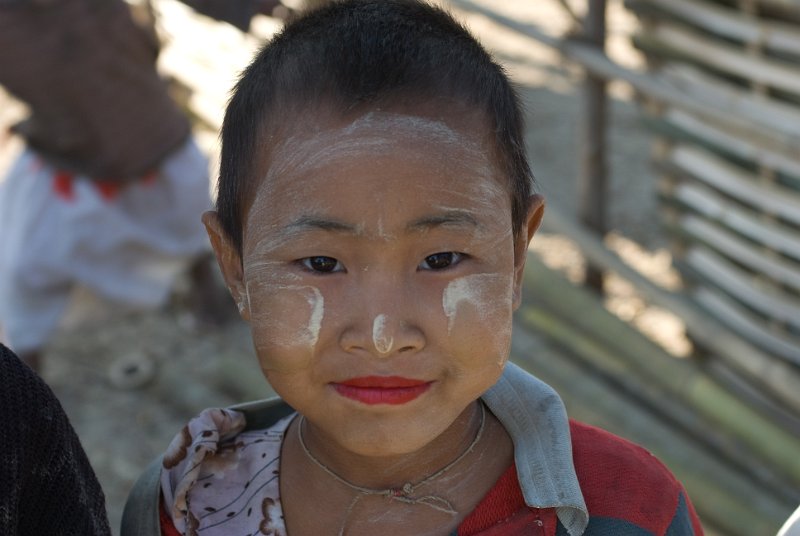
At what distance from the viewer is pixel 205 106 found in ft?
19.1

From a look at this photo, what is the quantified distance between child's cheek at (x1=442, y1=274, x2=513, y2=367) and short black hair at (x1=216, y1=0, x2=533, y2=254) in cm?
14

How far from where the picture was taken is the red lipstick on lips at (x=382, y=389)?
1429mm

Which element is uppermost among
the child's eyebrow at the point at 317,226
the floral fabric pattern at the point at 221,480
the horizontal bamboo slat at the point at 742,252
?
the child's eyebrow at the point at 317,226

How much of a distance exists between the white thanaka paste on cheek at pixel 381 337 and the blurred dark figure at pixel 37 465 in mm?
404

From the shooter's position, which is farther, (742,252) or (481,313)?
(742,252)

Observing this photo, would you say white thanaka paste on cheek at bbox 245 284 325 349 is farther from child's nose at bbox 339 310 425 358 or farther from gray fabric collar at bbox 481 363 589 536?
gray fabric collar at bbox 481 363 589 536

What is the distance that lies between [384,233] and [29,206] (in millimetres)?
2852

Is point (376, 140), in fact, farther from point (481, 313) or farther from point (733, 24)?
point (733, 24)

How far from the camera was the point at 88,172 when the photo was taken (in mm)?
3916

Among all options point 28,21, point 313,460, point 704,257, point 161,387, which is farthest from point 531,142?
point 313,460

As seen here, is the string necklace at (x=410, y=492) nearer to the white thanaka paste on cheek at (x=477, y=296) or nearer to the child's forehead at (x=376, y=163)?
the white thanaka paste on cheek at (x=477, y=296)

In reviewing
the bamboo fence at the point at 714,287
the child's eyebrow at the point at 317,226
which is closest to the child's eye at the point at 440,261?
the child's eyebrow at the point at 317,226

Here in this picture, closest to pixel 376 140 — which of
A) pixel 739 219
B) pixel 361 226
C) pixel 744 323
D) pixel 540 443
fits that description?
pixel 361 226

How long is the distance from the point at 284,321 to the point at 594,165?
305 centimetres
